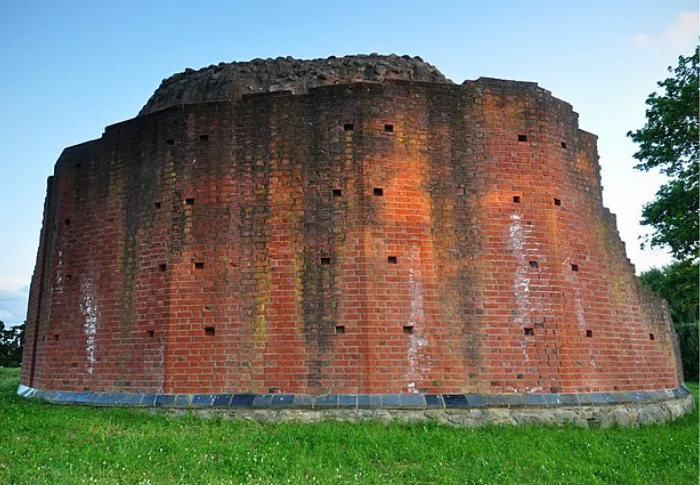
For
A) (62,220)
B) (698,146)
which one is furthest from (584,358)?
(62,220)

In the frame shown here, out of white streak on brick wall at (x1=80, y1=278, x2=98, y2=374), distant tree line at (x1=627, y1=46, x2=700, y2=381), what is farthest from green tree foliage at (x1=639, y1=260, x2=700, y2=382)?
white streak on brick wall at (x1=80, y1=278, x2=98, y2=374)

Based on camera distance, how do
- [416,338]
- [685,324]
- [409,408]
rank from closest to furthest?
[409,408] < [416,338] < [685,324]

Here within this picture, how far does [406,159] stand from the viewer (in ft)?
→ 34.2

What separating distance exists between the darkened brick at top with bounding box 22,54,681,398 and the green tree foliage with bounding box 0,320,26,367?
Answer: 2028cm

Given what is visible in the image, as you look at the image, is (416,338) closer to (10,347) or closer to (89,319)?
(89,319)

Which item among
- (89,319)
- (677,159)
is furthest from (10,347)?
(677,159)

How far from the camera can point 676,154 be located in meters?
14.1

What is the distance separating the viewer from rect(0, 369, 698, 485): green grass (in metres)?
6.64

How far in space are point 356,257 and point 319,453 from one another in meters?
3.56

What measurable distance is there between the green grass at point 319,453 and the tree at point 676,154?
5.75 m

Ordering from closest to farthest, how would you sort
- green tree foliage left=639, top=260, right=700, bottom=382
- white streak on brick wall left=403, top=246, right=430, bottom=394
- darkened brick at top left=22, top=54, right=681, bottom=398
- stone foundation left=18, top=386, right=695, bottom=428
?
stone foundation left=18, top=386, right=695, bottom=428 → white streak on brick wall left=403, top=246, right=430, bottom=394 → darkened brick at top left=22, top=54, right=681, bottom=398 → green tree foliage left=639, top=260, right=700, bottom=382

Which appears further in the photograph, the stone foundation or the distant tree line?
the distant tree line

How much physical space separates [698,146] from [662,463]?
9.34m

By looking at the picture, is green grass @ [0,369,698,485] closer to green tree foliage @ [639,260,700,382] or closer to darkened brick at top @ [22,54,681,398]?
darkened brick at top @ [22,54,681,398]
